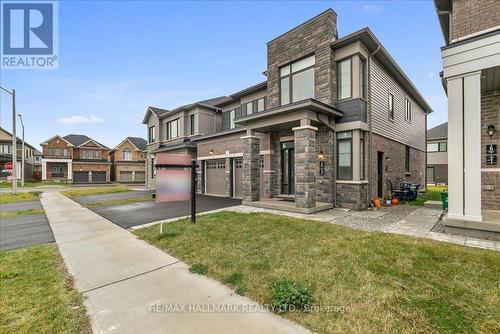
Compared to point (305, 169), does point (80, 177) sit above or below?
below

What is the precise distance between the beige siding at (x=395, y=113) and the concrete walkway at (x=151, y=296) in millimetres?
9817

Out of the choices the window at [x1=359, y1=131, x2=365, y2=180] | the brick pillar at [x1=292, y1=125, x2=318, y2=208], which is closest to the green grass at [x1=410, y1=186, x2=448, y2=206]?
the window at [x1=359, y1=131, x2=365, y2=180]

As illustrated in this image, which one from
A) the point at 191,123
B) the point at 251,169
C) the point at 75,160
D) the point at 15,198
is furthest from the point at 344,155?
the point at 75,160

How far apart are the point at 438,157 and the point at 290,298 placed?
31.9m

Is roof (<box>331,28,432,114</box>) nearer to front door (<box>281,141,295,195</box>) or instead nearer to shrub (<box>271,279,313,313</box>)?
front door (<box>281,141,295,195</box>)

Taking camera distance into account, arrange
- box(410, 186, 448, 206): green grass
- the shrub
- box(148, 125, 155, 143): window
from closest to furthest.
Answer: the shrub, box(410, 186, 448, 206): green grass, box(148, 125, 155, 143): window

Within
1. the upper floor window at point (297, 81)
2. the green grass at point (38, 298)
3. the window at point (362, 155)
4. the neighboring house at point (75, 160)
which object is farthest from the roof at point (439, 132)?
the neighboring house at point (75, 160)

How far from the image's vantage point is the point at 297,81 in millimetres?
10797

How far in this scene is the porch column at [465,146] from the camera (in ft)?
17.1

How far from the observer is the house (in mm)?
5206

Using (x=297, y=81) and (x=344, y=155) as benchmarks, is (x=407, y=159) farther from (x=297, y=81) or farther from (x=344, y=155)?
(x=297, y=81)

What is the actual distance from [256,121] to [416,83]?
38.6 feet

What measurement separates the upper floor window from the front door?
228cm

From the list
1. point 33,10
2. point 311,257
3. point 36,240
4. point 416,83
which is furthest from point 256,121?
point 416,83
